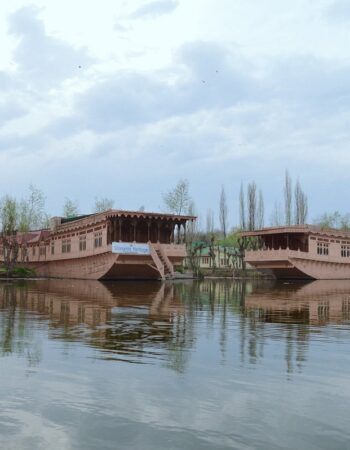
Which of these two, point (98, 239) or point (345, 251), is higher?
point (98, 239)

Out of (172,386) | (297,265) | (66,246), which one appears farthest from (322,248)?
(172,386)

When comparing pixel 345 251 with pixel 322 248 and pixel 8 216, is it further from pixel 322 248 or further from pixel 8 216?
pixel 8 216

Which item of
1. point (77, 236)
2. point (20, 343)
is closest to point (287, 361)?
point (20, 343)

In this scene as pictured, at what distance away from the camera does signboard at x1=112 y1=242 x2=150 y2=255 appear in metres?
34.8

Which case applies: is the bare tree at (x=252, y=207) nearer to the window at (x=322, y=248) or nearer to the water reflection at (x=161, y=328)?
the window at (x=322, y=248)

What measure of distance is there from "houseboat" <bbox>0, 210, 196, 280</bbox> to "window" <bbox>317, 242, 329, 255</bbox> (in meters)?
13.5

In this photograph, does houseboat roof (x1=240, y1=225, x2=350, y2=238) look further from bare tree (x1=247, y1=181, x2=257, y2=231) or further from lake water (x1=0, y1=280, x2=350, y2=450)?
lake water (x1=0, y1=280, x2=350, y2=450)

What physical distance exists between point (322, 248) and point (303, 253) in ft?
11.1

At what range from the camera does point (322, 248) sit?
4741 centimetres

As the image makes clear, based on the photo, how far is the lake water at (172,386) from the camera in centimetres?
430

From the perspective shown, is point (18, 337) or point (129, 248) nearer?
point (18, 337)

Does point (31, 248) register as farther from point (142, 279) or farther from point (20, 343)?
point (20, 343)

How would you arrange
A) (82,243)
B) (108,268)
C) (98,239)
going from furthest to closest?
(82,243) → (98,239) → (108,268)

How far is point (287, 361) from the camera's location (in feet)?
24.0
